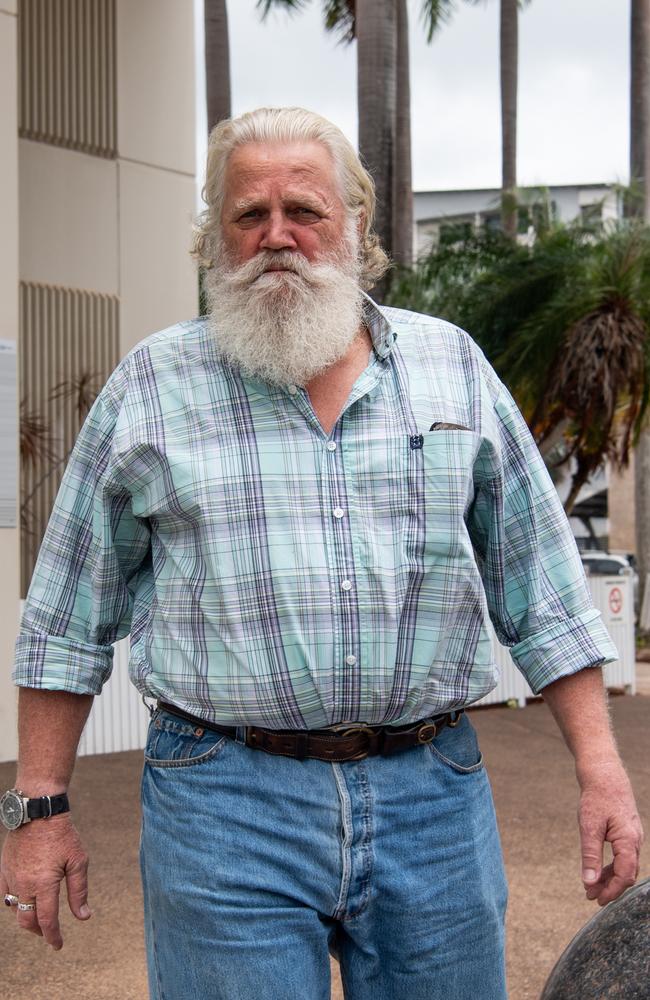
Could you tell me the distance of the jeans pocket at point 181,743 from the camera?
2137mm

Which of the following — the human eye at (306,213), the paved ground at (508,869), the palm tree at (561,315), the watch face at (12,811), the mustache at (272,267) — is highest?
the palm tree at (561,315)

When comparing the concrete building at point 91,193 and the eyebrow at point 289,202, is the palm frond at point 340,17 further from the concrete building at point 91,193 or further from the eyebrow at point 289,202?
the eyebrow at point 289,202

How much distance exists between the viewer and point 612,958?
2.34m

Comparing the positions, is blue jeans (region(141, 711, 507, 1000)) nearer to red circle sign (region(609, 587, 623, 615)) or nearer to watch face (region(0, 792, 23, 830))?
watch face (region(0, 792, 23, 830))

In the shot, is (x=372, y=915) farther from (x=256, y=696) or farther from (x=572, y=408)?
(x=572, y=408)

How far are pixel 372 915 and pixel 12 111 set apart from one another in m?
7.37

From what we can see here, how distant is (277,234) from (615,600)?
10.5 metres

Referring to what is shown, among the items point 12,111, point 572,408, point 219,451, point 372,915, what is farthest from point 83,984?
point 572,408

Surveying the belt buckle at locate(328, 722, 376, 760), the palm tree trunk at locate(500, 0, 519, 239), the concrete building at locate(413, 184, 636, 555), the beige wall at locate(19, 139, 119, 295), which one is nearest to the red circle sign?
the beige wall at locate(19, 139, 119, 295)

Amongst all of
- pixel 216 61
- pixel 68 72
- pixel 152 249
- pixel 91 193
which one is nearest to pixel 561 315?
pixel 152 249

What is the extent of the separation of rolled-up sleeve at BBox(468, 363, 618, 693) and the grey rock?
A: 48 centimetres

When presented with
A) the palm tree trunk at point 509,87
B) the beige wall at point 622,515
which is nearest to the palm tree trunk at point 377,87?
the palm tree trunk at point 509,87

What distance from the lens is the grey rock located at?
2268 millimetres

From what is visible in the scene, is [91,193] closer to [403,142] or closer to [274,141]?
[274,141]
